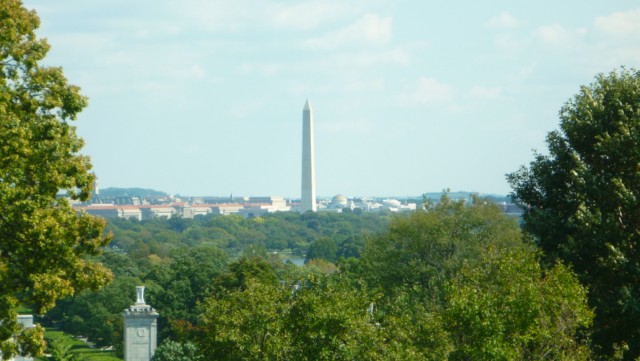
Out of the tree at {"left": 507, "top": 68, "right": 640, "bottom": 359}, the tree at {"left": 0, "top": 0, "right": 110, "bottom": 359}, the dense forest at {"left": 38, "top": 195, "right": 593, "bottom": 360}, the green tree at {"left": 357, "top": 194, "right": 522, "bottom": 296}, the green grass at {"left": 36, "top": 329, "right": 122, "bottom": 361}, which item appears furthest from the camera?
the green grass at {"left": 36, "top": 329, "right": 122, "bottom": 361}

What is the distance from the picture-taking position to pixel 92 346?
69062mm

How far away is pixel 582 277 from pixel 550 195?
2.77 meters

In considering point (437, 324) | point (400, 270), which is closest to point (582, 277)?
point (437, 324)

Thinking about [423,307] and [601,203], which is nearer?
[601,203]

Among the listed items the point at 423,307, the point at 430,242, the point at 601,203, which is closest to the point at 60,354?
the point at 430,242

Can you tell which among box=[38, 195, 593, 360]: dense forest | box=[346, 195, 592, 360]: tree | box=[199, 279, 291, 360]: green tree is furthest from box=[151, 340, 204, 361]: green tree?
box=[346, 195, 592, 360]: tree

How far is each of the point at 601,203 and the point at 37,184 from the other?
12.0m

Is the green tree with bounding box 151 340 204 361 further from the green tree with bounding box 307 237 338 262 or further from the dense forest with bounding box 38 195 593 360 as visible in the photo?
the green tree with bounding box 307 237 338 262

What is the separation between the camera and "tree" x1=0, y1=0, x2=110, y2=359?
1933cm

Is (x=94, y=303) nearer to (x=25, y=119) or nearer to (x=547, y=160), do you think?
(x=547, y=160)

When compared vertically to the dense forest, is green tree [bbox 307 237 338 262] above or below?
below

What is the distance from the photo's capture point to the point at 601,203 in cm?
2562

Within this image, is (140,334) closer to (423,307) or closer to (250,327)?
(423,307)

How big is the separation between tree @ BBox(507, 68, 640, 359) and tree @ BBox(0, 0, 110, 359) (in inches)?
403
